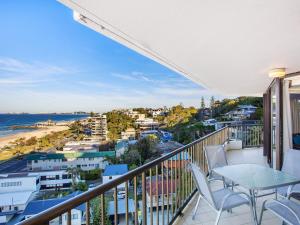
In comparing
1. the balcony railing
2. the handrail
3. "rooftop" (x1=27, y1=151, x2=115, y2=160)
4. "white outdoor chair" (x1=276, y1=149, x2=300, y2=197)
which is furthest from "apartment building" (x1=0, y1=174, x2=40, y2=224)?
"white outdoor chair" (x1=276, y1=149, x2=300, y2=197)

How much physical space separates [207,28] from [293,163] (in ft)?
7.79

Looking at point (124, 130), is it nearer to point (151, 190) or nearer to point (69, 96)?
point (151, 190)

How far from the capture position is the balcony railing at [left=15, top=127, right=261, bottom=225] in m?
1.22

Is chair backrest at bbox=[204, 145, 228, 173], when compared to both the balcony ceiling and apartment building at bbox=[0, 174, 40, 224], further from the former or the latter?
apartment building at bbox=[0, 174, 40, 224]

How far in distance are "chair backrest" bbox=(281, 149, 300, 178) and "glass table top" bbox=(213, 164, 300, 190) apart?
376 mm

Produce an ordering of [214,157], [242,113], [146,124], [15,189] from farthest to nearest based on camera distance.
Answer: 1. [242,113]
2. [146,124]
3. [15,189]
4. [214,157]

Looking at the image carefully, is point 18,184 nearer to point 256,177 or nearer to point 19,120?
point 19,120

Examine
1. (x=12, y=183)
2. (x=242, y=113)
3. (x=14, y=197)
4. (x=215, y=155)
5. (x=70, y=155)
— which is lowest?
(x=14, y=197)

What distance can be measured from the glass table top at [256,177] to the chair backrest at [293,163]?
0.38 m

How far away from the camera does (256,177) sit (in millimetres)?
2949

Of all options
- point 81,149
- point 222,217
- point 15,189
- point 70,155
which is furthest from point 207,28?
point 81,149

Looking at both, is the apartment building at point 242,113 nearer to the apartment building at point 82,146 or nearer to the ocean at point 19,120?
the apartment building at point 82,146

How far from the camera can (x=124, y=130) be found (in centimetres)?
966

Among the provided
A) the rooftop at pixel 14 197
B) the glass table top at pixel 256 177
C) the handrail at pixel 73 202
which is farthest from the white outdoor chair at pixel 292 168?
the rooftop at pixel 14 197
